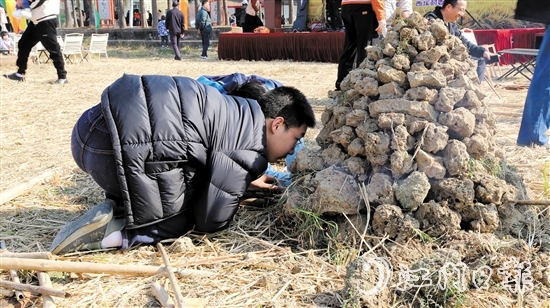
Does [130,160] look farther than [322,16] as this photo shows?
No

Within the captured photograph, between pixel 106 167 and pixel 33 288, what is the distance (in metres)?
0.69

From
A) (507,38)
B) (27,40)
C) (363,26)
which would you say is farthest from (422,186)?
(507,38)

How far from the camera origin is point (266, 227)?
2.76 meters

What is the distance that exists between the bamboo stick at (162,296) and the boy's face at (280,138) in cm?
98

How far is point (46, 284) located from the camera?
7.09 feet

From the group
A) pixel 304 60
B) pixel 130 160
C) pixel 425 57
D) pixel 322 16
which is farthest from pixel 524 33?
pixel 130 160

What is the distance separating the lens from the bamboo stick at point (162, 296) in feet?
6.52

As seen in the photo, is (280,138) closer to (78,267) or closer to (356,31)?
(78,267)

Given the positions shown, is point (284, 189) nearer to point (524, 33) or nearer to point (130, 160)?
point (130, 160)

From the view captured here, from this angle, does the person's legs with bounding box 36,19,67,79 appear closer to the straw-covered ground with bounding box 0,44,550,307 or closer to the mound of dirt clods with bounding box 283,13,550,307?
the straw-covered ground with bounding box 0,44,550,307

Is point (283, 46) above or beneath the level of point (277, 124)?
beneath

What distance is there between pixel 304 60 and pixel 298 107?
12359 millimetres

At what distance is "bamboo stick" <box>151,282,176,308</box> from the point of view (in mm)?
1986

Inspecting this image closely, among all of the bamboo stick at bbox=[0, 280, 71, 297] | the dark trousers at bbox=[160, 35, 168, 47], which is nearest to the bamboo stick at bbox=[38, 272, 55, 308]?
the bamboo stick at bbox=[0, 280, 71, 297]
